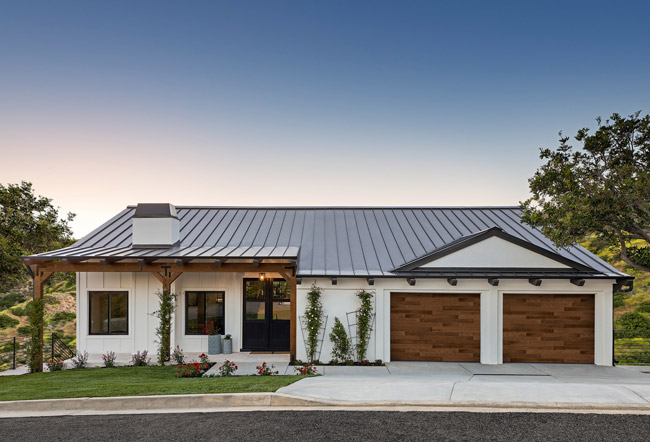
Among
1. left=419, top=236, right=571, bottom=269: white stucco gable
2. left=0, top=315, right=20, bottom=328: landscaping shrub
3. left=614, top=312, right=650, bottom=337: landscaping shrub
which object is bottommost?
left=0, top=315, right=20, bottom=328: landscaping shrub

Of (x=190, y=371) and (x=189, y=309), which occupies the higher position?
(x=189, y=309)

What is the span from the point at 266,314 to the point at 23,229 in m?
11.6

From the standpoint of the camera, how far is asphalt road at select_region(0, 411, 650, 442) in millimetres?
4719

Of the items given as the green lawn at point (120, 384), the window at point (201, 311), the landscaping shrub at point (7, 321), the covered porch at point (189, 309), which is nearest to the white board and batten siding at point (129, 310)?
the covered porch at point (189, 309)

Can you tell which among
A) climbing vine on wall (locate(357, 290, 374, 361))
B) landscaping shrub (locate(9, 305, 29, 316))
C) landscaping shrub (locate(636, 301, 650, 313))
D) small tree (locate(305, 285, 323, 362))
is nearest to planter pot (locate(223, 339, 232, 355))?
small tree (locate(305, 285, 323, 362))

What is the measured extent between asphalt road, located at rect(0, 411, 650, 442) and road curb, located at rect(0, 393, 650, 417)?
0.27 metres

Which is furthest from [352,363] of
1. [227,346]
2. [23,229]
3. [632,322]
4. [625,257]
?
[632,322]

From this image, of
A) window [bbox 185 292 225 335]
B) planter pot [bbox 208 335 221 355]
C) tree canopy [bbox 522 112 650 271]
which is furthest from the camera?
window [bbox 185 292 225 335]

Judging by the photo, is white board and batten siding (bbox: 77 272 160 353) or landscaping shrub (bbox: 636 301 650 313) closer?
white board and batten siding (bbox: 77 272 160 353)

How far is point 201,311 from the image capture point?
463 inches

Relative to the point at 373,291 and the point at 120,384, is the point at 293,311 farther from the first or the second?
the point at 120,384

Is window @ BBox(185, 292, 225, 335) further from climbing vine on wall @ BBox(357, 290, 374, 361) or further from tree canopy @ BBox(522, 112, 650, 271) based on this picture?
tree canopy @ BBox(522, 112, 650, 271)

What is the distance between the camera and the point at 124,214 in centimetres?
1459

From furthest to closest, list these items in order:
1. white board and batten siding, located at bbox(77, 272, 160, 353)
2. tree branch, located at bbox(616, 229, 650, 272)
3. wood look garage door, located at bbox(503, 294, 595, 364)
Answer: white board and batten siding, located at bbox(77, 272, 160, 353) < wood look garage door, located at bbox(503, 294, 595, 364) < tree branch, located at bbox(616, 229, 650, 272)
